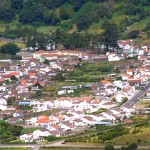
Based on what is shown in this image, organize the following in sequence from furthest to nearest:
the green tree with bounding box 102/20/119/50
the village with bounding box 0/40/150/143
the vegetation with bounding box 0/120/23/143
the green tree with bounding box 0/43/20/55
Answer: the green tree with bounding box 0/43/20/55, the green tree with bounding box 102/20/119/50, the village with bounding box 0/40/150/143, the vegetation with bounding box 0/120/23/143

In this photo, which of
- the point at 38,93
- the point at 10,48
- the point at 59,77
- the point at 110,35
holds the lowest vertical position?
the point at 38,93

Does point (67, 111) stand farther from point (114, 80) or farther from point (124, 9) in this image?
point (124, 9)

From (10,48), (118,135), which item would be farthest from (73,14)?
(118,135)

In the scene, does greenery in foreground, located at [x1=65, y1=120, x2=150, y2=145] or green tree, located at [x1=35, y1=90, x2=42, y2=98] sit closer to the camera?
greenery in foreground, located at [x1=65, y1=120, x2=150, y2=145]

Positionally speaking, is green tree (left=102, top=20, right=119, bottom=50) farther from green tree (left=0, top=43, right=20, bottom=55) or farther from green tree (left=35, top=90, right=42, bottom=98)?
green tree (left=35, top=90, right=42, bottom=98)

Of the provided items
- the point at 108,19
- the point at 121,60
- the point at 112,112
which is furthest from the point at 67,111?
the point at 108,19

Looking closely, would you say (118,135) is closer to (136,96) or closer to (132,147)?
(132,147)

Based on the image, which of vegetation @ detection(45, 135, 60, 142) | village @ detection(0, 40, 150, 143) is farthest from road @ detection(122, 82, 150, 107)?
vegetation @ detection(45, 135, 60, 142)
